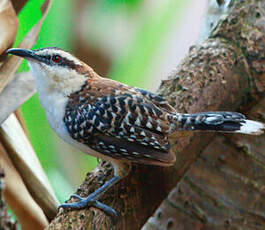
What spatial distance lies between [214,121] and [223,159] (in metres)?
0.13

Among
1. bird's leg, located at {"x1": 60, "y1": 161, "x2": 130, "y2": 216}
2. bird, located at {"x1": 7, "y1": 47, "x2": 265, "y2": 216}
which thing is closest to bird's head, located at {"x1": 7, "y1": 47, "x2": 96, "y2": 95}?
bird, located at {"x1": 7, "y1": 47, "x2": 265, "y2": 216}

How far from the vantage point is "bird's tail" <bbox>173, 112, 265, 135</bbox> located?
3.26 ft

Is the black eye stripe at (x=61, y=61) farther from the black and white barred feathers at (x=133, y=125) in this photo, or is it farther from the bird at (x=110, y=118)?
A: the black and white barred feathers at (x=133, y=125)

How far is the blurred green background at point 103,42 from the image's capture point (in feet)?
5.84

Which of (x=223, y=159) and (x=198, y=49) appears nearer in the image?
(x=223, y=159)

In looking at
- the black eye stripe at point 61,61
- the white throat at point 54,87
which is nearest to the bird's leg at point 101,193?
the white throat at point 54,87

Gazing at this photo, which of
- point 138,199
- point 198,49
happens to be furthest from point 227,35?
point 138,199

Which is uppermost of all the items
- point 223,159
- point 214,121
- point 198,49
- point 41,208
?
point 198,49

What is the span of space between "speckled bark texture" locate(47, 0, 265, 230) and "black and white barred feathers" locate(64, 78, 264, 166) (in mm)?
81

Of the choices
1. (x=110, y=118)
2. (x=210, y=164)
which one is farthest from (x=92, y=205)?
(x=210, y=164)

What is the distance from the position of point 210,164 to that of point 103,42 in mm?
1113

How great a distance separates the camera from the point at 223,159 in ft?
3.54

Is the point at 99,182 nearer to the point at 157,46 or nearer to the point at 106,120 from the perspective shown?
the point at 106,120

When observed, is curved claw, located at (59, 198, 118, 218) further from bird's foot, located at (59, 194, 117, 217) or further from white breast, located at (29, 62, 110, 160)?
white breast, located at (29, 62, 110, 160)
